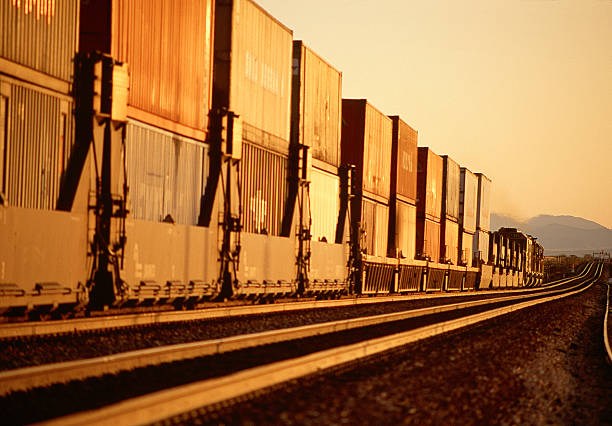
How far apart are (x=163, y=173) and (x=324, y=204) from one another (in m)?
11.7

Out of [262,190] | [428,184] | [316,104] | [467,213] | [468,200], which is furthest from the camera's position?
[468,200]

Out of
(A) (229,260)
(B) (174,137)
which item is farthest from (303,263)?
(B) (174,137)

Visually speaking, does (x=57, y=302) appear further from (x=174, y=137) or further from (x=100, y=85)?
(x=174, y=137)

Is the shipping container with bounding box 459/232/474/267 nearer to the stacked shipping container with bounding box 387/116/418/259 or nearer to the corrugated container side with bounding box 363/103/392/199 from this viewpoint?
the stacked shipping container with bounding box 387/116/418/259

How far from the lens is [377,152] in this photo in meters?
35.0

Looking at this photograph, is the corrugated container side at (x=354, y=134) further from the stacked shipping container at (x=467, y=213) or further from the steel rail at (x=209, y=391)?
the stacked shipping container at (x=467, y=213)

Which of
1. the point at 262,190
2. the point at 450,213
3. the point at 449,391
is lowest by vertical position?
the point at 449,391

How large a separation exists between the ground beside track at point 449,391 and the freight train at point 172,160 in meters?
5.99

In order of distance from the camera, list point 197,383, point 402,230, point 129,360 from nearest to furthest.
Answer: point 197,383 → point 129,360 → point 402,230

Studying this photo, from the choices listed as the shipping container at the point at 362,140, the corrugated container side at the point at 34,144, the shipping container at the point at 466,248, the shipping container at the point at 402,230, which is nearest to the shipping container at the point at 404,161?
the shipping container at the point at 402,230

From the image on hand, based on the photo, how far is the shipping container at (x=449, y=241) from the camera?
50.3 metres

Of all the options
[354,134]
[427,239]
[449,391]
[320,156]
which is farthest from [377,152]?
[449,391]

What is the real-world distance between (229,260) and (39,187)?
6.95 metres

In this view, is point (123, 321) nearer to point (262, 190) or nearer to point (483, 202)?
point (262, 190)
